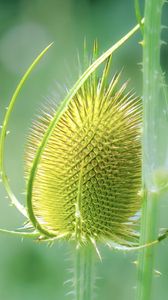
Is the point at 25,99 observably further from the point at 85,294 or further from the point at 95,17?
the point at 85,294

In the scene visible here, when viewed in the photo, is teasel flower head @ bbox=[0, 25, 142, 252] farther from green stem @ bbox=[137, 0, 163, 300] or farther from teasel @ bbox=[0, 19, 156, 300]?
green stem @ bbox=[137, 0, 163, 300]

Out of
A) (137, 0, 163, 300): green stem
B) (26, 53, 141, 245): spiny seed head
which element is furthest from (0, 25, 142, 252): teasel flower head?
(137, 0, 163, 300): green stem

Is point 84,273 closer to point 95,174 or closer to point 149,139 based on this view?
point 95,174

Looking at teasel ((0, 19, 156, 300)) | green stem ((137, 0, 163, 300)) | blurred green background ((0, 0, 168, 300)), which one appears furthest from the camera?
blurred green background ((0, 0, 168, 300))

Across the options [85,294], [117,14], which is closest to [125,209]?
[85,294]

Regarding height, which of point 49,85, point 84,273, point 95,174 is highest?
point 49,85

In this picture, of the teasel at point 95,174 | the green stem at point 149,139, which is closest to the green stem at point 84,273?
the teasel at point 95,174

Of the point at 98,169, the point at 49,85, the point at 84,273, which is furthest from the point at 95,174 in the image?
the point at 49,85
